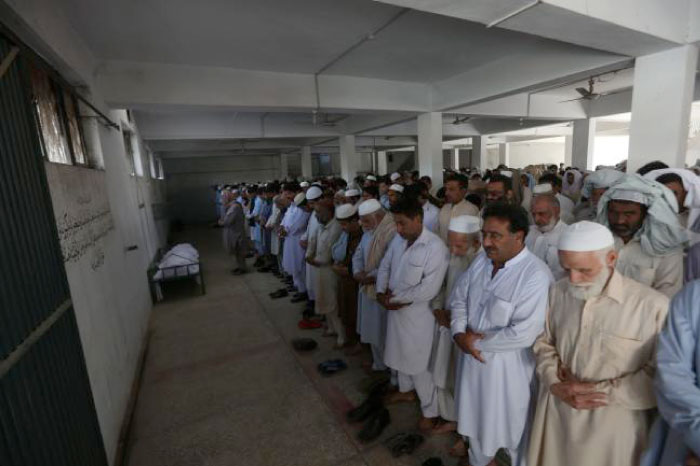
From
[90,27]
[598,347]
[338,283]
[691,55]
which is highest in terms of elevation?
[90,27]

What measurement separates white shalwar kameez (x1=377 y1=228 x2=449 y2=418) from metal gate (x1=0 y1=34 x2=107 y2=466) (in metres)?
2.09

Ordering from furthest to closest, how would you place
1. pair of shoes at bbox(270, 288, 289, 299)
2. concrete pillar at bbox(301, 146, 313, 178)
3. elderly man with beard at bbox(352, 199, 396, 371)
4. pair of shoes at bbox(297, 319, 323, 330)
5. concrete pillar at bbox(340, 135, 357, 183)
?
concrete pillar at bbox(301, 146, 313, 178) → concrete pillar at bbox(340, 135, 357, 183) → pair of shoes at bbox(270, 288, 289, 299) → pair of shoes at bbox(297, 319, 323, 330) → elderly man with beard at bbox(352, 199, 396, 371)

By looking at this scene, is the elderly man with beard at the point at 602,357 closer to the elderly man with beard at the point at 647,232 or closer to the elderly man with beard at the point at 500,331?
the elderly man with beard at the point at 500,331

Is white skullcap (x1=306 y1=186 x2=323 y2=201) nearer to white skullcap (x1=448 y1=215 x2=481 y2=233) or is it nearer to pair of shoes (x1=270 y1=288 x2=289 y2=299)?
pair of shoes (x1=270 y1=288 x2=289 y2=299)

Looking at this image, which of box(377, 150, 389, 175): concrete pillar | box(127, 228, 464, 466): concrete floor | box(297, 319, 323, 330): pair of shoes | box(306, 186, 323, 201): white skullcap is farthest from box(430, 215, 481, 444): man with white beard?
box(377, 150, 389, 175): concrete pillar

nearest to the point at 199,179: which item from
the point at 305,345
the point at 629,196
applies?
the point at 305,345

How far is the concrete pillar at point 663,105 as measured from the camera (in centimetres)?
378

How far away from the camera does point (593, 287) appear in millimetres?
1613

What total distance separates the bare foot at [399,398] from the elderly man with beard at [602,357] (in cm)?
150

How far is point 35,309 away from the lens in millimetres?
1668

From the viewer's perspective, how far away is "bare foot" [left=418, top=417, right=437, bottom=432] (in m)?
2.76

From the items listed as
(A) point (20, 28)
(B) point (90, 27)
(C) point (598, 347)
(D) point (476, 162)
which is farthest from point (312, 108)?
(D) point (476, 162)

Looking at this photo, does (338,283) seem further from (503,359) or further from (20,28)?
(20,28)

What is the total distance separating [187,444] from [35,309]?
70.5 inches
